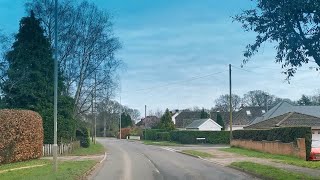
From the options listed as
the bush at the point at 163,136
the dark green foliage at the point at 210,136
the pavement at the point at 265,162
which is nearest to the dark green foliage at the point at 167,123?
the bush at the point at 163,136

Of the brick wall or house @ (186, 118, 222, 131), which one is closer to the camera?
the brick wall

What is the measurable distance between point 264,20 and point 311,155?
1734 centimetres

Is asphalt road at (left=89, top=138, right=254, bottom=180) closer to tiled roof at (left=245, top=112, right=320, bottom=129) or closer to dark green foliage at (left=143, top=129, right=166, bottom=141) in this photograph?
tiled roof at (left=245, top=112, right=320, bottom=129)

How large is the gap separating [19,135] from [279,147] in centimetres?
2030

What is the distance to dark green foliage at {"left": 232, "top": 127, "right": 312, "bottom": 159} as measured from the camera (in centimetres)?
3207

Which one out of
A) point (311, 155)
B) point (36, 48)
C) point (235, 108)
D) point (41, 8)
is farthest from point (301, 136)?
point (235, 108)

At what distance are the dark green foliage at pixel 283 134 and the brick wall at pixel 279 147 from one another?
1.13 feet

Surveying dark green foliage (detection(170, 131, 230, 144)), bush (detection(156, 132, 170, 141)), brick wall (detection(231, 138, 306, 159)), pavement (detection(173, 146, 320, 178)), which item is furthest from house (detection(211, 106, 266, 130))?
pavement (detection(173, 146, 320, 178))

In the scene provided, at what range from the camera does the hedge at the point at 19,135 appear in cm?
2603

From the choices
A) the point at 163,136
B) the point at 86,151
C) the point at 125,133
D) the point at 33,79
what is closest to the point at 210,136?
the point at 163,136

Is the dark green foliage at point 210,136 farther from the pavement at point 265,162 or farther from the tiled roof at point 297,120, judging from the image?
the pavement at point 265,162

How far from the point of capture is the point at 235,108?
420 feet

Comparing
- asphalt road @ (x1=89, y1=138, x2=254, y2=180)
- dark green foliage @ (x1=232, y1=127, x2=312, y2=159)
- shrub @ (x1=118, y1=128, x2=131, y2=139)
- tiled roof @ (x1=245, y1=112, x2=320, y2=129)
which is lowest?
shrub @ (x1=118, y1=128, x2=131, y2=139)

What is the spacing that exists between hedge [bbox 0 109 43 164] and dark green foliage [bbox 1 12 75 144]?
18.6 ft
